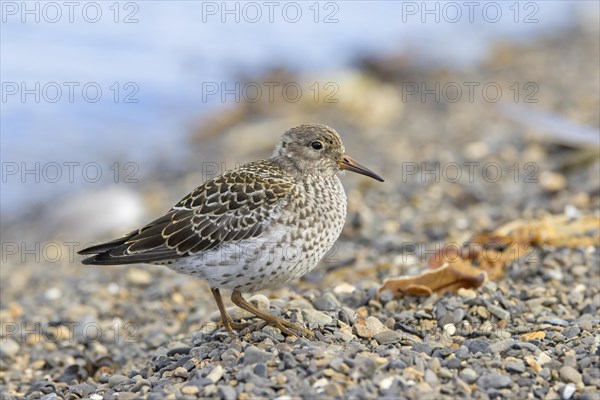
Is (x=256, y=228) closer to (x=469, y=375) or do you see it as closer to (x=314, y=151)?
(x=314, y=151)

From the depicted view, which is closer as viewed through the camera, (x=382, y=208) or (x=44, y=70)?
(x=382, y=208)

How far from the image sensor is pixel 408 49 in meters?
18.2

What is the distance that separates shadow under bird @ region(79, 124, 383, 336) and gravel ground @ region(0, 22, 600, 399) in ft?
1.16

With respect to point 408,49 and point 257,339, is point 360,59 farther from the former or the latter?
point 257,339

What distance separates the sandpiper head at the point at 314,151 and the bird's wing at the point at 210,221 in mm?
241

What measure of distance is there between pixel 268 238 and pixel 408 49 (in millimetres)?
13432

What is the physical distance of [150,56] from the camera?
18344 mm

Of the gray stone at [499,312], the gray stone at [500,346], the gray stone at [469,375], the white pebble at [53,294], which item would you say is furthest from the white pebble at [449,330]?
the white pebble at [53,294]

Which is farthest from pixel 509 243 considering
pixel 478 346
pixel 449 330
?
pixel 478 346

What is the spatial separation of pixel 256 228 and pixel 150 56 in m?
13.6

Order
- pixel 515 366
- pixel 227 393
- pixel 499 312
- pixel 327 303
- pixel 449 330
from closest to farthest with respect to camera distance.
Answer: pixel 227 393 → pixel 515 366 → pixel 449 330 → pixel 499 312 → pixel 327 303

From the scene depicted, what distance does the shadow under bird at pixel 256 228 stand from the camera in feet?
17.6

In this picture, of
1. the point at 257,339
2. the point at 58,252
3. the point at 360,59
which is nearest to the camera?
the point at 257,339

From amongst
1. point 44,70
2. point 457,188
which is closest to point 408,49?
point 44,70
